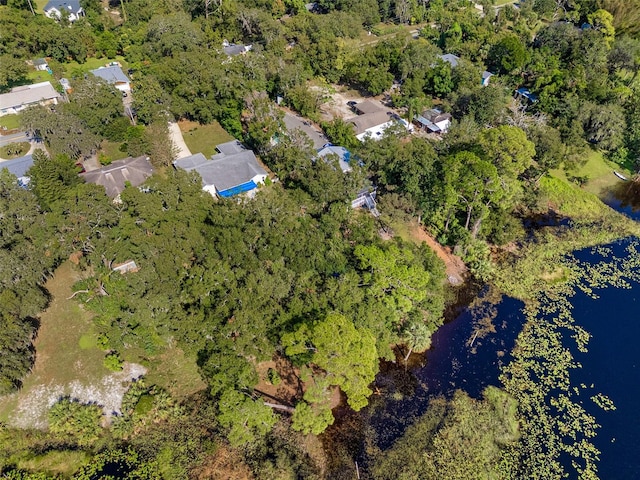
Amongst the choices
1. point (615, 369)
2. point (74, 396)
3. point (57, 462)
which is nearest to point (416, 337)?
point (615, 369)

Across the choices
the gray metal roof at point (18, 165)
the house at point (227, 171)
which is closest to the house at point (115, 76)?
the gray metal roof at point (18, 165)

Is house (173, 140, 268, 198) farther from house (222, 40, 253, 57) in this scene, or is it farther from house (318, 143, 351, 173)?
house (222, 40, 253, 57)

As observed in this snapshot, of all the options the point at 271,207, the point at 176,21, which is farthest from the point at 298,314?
the point at 176,21

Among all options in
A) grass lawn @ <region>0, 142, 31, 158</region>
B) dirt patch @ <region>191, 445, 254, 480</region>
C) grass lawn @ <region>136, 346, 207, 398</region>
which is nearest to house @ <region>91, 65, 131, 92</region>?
grass lawn @ <region>0, 142, 31, 158</region>

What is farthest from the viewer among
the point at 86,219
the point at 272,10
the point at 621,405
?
the point at 272,10

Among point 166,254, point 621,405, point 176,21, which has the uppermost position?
point 176,21

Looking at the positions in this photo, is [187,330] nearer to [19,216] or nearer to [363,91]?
[19,216]

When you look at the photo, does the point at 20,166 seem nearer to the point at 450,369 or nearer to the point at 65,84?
the point at 65,84
